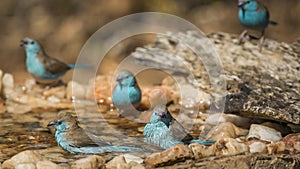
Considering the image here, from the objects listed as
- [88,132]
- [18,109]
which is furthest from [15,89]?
[88,132]

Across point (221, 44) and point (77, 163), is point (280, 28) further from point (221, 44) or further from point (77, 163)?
point (77, 163)

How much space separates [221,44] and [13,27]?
5552 mm

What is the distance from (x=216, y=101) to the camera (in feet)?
18.5

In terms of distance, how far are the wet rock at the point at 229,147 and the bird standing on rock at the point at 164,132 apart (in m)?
0.46

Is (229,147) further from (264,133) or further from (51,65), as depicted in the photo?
(51,65)

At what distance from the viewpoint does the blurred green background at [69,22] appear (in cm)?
1151

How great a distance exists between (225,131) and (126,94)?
124 centimetres

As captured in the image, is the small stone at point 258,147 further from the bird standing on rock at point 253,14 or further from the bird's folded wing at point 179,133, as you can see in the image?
the bird standing on rock at point 253,14

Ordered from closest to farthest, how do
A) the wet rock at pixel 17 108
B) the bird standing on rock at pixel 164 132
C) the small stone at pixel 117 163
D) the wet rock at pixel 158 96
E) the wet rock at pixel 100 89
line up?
the small stone at pixel 117 163 < the bird standing on rock at pixel 164 132 < the wet rock at pixel 17 108 < the wet rock at pixel 158 96 < the wet rock at pixel 100 89

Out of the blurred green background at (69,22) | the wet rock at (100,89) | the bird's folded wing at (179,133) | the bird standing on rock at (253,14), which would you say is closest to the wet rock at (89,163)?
the bird's folded wing at (179,133)

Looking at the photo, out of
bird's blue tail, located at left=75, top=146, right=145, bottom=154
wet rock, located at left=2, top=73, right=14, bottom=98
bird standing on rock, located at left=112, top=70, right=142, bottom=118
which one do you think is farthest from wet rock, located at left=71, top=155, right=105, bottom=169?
wet rock, located at left=2, top=73, right=14, bottom=98

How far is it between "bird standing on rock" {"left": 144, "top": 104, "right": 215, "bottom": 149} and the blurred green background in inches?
239

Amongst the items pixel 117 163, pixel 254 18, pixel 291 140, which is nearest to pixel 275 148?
pixel 291 140

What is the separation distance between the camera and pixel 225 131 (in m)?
5.55
